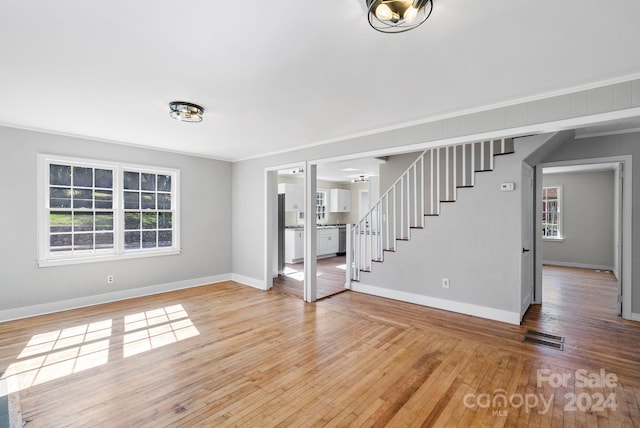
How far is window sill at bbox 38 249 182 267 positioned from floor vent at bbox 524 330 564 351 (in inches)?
218

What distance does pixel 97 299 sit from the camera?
4.67m

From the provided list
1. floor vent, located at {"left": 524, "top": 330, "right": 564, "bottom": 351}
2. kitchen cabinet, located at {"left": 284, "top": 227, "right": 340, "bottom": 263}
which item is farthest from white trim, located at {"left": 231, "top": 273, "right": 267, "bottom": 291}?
floor vent, located at {"left": 524, "top": 330, "right": 564, "bottom": 351}

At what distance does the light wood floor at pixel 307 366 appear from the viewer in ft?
7.08

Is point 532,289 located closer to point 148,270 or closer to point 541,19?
point 541,19

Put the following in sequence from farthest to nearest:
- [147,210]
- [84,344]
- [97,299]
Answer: [147,210] → [97,299] → [84,344]

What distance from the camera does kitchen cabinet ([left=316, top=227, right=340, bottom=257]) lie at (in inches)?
358

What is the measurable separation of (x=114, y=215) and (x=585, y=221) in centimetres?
1068

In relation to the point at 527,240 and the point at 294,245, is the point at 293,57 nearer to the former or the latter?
the point at 527,240

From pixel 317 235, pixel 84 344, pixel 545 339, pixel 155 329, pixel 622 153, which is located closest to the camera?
pixel 84 344

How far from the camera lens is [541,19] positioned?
5.75 ft

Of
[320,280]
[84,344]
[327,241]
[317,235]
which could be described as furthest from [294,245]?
[84,344]

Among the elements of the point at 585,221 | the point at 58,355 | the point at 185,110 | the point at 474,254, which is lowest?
the point at 58,355

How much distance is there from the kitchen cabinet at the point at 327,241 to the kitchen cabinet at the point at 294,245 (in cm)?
79

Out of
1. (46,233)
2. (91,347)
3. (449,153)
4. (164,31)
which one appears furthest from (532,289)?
(46,233)
